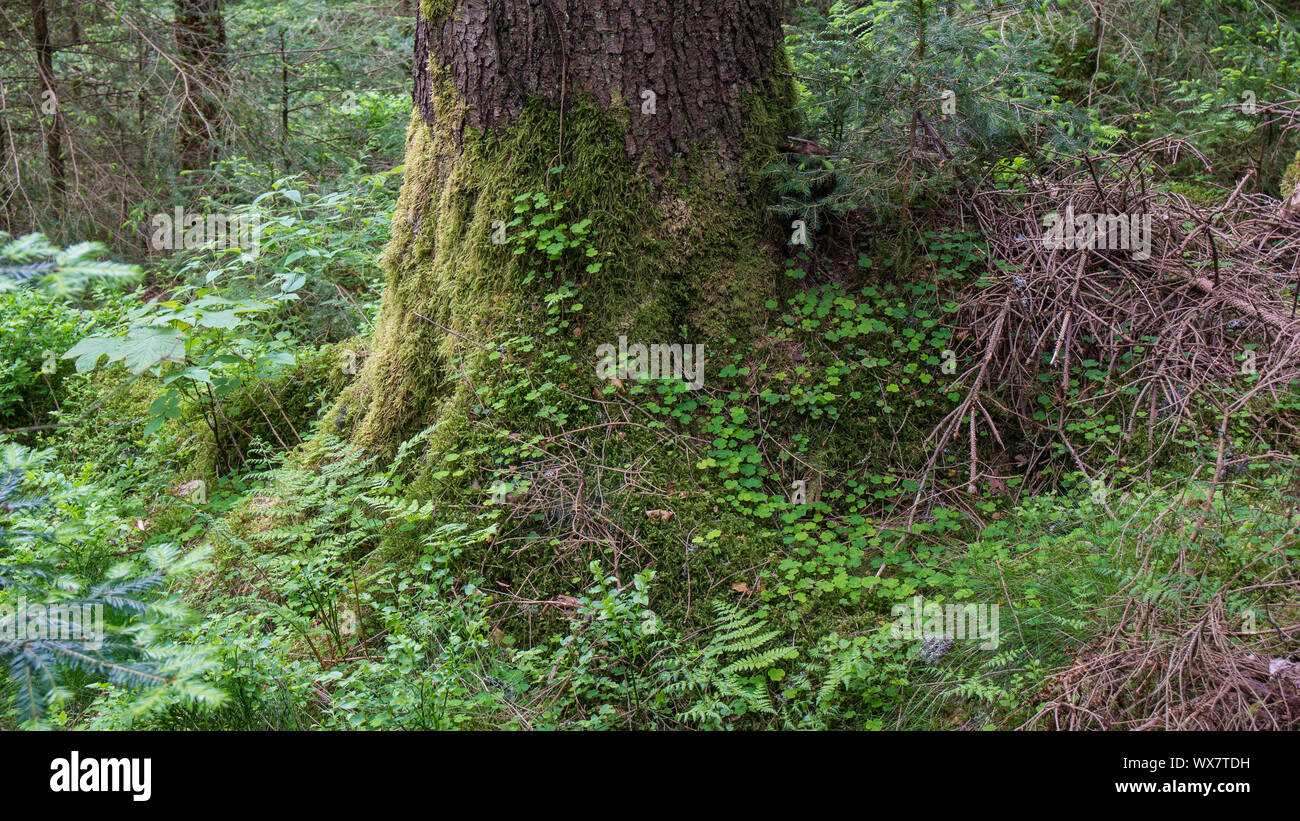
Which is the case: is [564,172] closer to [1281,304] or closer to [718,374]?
[718,374]

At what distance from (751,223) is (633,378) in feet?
3.66

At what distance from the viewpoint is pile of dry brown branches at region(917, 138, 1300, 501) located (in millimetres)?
4145

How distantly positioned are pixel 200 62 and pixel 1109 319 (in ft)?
28.5

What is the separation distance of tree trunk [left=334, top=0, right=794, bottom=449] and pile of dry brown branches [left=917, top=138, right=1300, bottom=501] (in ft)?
4.26

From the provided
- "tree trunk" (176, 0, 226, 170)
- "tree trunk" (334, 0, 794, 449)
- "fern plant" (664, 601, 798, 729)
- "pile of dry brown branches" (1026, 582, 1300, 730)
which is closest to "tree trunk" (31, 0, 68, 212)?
"tree trunk" (176, 0, 226, 170)

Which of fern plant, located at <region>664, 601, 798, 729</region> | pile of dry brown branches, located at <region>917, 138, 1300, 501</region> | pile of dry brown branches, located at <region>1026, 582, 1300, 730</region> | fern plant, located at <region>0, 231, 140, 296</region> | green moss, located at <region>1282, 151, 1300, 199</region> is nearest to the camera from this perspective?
fern plant, located at <region>0, 231, 140, 296</region>

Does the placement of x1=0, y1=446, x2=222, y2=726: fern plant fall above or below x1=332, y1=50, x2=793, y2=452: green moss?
below

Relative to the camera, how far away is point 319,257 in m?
6.17

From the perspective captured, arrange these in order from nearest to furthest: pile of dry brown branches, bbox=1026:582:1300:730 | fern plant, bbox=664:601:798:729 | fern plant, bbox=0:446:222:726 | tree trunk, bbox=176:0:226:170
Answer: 1. fern plant, bbox=0:446:222:726
2. pile of dry brown branches, bbox=1026:582:1300:730
3. fern plant, bbox=664:601:798:729
4. tree trunk, bbox=176:0:226:170

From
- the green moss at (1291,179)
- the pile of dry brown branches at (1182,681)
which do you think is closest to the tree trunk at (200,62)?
the pile of dry brown branches at (1182,681)

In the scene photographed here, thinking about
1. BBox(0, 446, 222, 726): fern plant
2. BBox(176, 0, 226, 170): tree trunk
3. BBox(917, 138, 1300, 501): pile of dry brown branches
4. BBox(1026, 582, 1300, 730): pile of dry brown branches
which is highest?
BBox(176, 0, 226, 170): tree trunk

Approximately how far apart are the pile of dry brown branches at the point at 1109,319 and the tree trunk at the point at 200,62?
23.9 ft

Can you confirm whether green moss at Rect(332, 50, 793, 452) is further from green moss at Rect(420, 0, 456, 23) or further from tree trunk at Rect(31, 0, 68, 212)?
tree trunk at Rect(31, 0, 68, 212)
